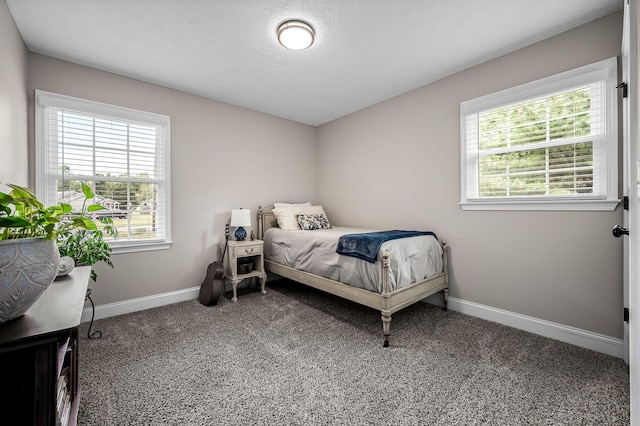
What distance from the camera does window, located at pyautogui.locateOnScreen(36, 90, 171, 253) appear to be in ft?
8.66

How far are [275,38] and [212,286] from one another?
8.49ft

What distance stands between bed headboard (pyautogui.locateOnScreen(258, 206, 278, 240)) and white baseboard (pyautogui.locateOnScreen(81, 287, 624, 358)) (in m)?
1.11

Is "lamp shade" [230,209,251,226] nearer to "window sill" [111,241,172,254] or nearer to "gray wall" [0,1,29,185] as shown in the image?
"window sill" [111,241,172,254]

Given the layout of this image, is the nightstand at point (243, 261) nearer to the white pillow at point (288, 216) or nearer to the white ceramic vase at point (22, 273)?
the white pillow at point (288, 216)

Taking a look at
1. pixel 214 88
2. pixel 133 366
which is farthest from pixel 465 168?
pixel 133 366

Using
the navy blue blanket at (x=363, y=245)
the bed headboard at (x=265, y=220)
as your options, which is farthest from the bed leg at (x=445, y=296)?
the bed headboard at (x=265, y=220)

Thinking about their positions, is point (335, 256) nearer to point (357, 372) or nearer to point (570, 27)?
point (357, 372)

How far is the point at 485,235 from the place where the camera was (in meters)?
2.80

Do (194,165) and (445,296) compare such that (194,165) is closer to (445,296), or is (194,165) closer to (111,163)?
(111,163)

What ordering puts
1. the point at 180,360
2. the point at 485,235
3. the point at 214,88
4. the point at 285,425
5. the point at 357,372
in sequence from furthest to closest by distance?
the point at 214,88
the point at 485,235
the point at 180,360
the point at 357,372
the point at 285,425

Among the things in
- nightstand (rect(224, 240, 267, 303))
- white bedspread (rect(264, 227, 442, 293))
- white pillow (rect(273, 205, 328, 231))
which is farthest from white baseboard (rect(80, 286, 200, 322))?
white pillow (rect(273, 205, 328, 231))

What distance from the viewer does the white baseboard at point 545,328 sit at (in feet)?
6.99

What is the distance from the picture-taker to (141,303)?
309 cm

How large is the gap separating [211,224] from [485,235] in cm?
316
